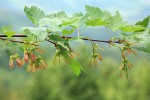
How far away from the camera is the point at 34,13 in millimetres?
2348

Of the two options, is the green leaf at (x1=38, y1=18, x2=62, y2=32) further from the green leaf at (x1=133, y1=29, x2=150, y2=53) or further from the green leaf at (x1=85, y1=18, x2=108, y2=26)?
the green leaf at (x1=133, y1=29, x2=150, y2=53)

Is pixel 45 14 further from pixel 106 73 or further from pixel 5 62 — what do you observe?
pixel 5 62

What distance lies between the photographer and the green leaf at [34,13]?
7.59ft

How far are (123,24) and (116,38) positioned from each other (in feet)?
0.25

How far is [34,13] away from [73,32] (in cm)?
23

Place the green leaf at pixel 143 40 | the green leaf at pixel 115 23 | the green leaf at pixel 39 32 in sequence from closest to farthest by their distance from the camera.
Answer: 1. the green leaf at pixel 39 32
2. the green leaf at pixel 143 40
3. the green leaf at pixel 115 23

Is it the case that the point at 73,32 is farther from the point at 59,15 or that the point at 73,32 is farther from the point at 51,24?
the point at 51,24

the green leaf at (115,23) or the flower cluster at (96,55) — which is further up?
the green leaf at (115,23)

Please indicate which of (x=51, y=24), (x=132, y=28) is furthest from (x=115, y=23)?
(x=51, y=24)

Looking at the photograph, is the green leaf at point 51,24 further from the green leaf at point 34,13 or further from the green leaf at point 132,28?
the green leaf at point 132,28

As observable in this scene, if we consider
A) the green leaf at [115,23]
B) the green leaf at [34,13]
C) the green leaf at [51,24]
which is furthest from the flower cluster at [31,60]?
the green leaf at [115,23]

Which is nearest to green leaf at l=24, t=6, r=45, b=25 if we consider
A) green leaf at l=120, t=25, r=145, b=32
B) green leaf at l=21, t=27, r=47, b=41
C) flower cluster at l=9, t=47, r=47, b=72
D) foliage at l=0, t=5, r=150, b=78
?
foliage at l=0, t=5, r=150, b=78

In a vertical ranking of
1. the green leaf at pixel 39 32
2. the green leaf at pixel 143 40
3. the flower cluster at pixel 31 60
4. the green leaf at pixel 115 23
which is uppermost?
the green leaf at pixel 115 23

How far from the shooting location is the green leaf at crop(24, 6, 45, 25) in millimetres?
2312
